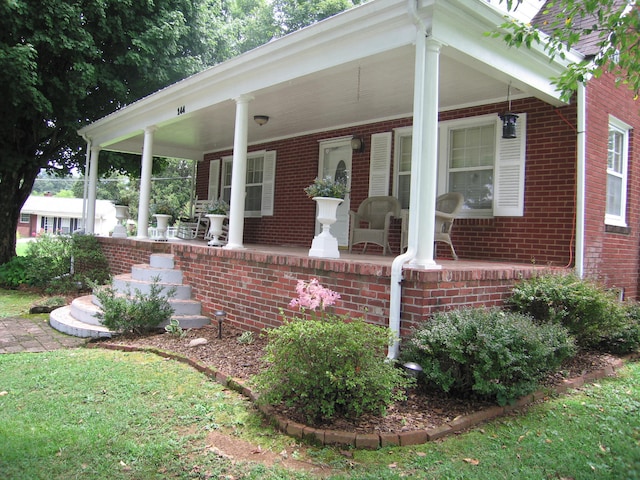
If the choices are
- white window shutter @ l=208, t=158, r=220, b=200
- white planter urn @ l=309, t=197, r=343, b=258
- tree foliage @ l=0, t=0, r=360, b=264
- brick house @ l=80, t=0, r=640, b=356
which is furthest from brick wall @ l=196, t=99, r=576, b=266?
tree foliage @ l=0, t=0, r=360, b=264

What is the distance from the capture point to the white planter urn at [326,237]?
16.6 ft

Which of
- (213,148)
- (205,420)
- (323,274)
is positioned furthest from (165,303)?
(213,148)

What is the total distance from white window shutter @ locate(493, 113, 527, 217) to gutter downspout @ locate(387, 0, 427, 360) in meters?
2.80

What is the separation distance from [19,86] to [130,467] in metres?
8.87

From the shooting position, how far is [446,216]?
238 inches

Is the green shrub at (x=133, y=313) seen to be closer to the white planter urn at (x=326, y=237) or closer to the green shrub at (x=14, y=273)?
the white planter urn at (x=326, y=237)

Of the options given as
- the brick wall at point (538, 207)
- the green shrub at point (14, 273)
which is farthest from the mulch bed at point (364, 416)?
the green shrub at point (14, 273)

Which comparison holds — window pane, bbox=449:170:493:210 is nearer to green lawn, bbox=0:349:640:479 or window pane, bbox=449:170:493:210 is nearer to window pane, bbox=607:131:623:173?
window pane, bbox=607:131:623:173

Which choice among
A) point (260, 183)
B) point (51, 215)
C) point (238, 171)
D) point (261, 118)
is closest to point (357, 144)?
point (261, 118)

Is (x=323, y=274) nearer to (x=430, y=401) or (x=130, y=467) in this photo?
(x=430, y=401)

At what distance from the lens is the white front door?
882cm

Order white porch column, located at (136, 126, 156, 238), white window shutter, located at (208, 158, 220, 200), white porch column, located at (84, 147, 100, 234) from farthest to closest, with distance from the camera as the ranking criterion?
white window shutter, located at (208, 158, 220, 200) < white porch column, located at (84, 147, 100, 234) < white porch column, located at (136, 126, 156, 238)

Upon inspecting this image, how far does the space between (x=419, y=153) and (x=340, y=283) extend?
1.41 m

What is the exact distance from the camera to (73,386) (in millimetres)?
3982
